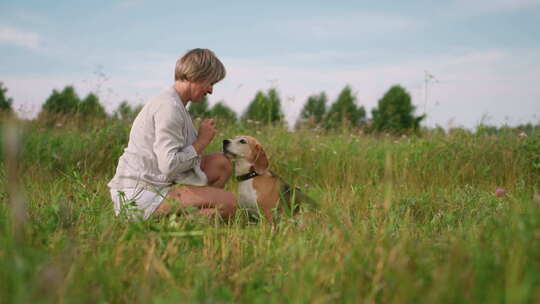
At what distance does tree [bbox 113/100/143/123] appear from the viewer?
23.9 feet

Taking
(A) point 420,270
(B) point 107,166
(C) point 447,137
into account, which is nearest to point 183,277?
(A) point 420,270

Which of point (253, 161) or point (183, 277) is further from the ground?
point (253, 161)

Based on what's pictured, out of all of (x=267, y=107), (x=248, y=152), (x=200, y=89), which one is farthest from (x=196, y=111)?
Answer: (x=200, y=89)

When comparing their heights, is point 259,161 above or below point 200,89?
below

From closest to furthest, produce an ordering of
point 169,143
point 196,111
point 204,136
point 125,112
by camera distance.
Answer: point 169,143 → point 204,136 → point 125,112 → point 196,111

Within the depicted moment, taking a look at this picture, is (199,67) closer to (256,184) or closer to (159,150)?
(159,150)

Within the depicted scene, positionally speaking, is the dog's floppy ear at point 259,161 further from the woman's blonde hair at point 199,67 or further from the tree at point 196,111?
the tree at point 196,111

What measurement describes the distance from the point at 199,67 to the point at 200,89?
223 mm

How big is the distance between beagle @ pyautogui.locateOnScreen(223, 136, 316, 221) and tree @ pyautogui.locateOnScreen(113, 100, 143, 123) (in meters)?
3.36

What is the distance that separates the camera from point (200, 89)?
3693 mm

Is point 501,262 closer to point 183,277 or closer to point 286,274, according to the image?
point 286,274

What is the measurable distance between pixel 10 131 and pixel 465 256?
159 cm

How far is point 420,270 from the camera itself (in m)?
1.74

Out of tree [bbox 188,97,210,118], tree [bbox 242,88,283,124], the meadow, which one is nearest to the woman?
the meadow
